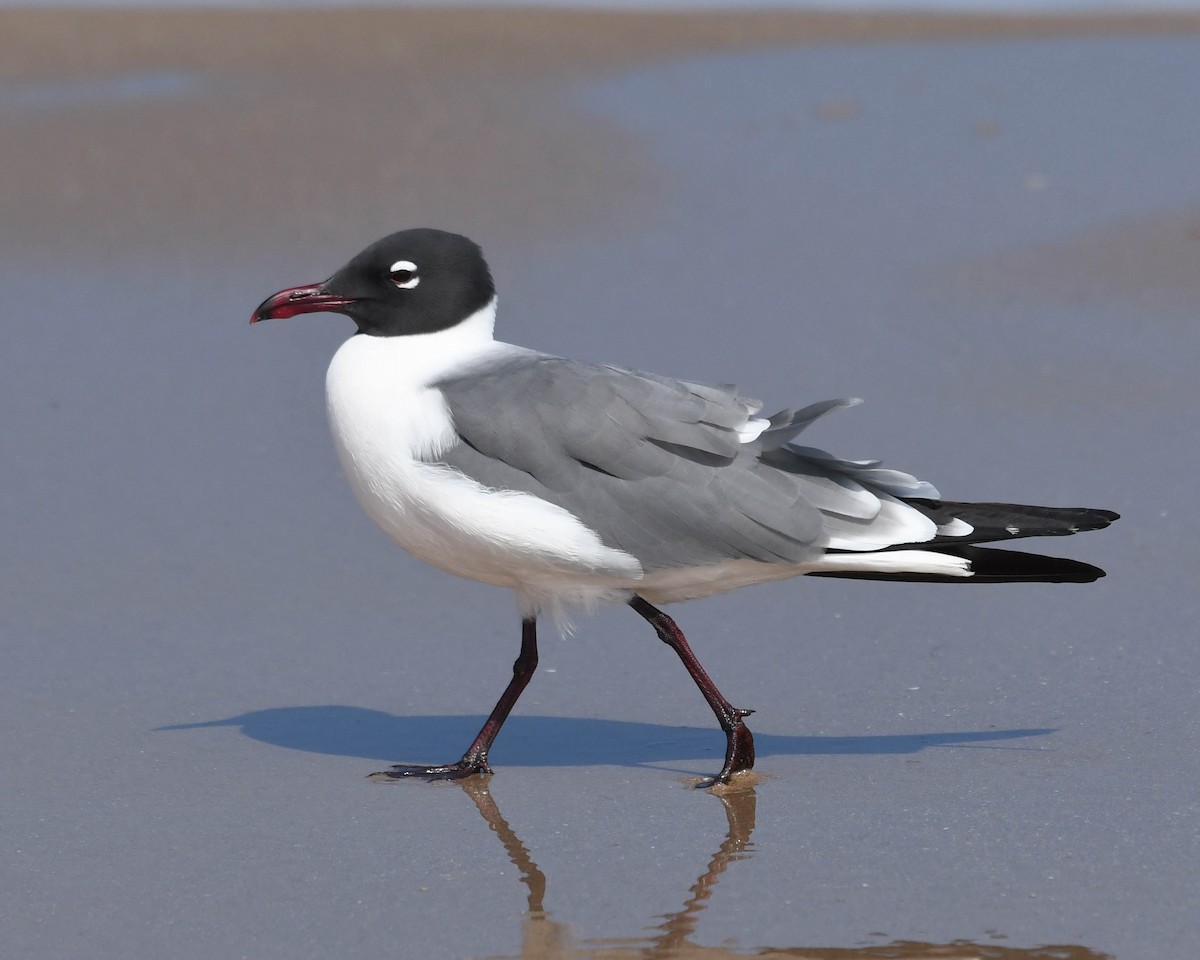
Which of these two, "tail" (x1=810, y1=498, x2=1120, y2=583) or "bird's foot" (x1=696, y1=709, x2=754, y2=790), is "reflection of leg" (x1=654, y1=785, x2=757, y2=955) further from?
"tail" (x1=810, y1=498, x2=1120, y2=583)

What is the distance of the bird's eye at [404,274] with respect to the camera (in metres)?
4.73

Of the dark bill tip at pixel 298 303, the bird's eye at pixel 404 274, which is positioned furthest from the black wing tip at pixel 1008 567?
the dark bill tip at pixel 298 303

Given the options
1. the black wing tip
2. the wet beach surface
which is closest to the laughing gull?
the black wing tip

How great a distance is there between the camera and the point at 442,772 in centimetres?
461

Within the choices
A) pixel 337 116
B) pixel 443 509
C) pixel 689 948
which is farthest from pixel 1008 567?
pixel 337 116

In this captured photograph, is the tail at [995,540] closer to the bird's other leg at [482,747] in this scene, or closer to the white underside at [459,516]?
the white underside at [459,516]

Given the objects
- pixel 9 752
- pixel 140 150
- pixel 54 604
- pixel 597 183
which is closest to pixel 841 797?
pixel 9 752

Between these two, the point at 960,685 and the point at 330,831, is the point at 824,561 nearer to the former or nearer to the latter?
the point at 960,685

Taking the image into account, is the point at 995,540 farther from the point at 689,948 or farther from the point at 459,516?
the point at 689,948

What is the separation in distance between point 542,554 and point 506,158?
636 cm

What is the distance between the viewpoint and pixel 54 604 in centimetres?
566

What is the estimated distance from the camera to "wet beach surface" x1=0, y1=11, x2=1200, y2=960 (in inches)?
152

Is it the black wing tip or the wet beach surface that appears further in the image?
the black wing tip

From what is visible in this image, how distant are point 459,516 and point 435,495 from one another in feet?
0.26
